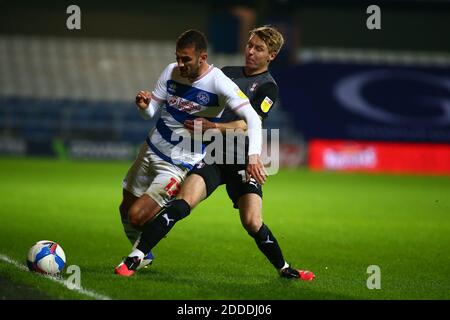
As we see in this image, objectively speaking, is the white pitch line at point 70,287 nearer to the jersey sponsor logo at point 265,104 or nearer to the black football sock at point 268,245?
the black football sock at point 268,245

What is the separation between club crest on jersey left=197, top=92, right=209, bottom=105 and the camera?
7.50m

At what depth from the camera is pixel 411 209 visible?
1528 centimetres

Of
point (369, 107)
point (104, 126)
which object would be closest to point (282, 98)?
point (369, 107)

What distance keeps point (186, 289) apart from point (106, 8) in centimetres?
2632

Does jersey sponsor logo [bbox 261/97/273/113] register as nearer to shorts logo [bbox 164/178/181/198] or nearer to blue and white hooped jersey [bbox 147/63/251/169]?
blue and white hooped jersey [bbox 147/63/251/169]

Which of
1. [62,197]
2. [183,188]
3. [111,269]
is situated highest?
[183,188]

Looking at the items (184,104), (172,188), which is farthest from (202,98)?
(172,188)

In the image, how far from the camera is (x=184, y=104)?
7.57m

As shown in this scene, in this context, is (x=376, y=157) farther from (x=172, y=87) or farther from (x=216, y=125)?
(x=172, y=87)

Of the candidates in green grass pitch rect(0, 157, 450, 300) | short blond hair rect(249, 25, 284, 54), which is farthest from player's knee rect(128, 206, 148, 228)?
short blond hair rect(249, 25, 284, 54)

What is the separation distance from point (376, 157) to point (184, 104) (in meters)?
19.2

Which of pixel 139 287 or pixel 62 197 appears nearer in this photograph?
pixel 139 287

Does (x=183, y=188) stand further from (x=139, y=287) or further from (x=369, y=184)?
(x=369, y=184)

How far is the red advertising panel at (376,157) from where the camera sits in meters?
26.0
